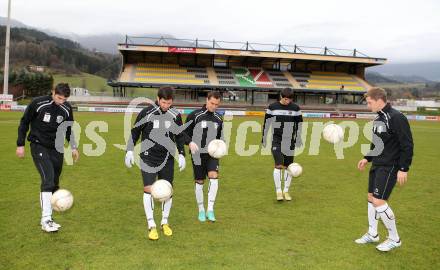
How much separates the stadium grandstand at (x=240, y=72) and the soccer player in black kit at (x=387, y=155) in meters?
49.4

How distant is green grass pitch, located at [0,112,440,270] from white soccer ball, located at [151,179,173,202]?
2.37 ft

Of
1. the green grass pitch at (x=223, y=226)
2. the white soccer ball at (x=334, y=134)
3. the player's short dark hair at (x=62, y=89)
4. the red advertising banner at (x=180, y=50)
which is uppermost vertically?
the red advertising banner at (x=180, y=50)

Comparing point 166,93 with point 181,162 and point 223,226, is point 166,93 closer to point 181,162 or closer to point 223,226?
point 181,162

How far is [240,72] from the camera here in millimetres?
61781

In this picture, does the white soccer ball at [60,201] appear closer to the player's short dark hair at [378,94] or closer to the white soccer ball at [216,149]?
the white soccer ball at [216,149]

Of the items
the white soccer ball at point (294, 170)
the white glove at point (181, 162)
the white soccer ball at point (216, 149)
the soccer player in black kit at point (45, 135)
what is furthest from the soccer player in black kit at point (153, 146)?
the white soccer ball at point (294, 170)

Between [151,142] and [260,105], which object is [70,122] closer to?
[151,142]

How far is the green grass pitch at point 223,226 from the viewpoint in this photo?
5328 millimetres

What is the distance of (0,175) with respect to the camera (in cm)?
1044

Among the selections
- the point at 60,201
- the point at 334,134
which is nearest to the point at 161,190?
the point at 60,201

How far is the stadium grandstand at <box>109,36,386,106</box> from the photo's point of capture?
55.7 meters

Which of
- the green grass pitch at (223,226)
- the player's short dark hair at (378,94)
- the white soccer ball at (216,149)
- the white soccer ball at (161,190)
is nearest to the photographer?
the green grass pitch at (223,226)

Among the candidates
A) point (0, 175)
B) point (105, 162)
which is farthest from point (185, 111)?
point (0, 175)

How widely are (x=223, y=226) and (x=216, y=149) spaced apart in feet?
4.65
